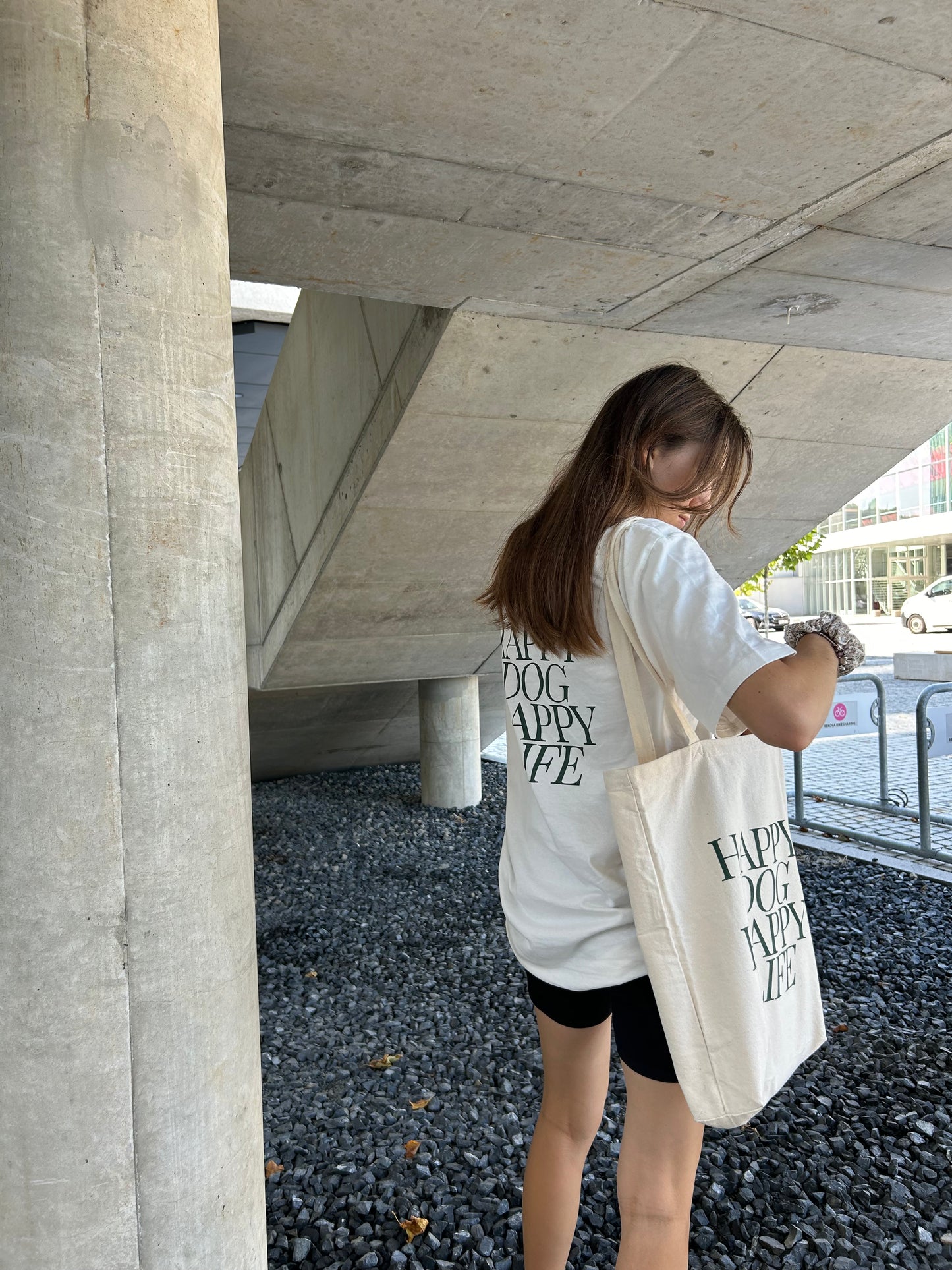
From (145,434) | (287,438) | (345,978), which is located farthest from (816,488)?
(145,434)

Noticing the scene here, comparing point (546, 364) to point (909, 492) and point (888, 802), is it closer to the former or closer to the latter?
point (888, 802)

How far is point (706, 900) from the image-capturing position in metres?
1.53

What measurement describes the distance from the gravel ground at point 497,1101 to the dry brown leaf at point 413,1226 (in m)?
0.02

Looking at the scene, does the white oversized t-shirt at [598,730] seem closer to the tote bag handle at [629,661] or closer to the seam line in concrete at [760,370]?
the tote bag handle at [629,661]

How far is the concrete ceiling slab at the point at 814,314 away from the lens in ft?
13.6

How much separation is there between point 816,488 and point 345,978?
408 cm

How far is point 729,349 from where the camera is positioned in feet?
16.1

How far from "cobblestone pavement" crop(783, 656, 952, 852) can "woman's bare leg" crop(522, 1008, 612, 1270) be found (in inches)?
152

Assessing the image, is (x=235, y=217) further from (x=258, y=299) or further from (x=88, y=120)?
(x=258, y=299)

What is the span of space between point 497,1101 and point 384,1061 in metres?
0.56

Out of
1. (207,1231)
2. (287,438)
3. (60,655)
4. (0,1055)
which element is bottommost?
(207,1231)

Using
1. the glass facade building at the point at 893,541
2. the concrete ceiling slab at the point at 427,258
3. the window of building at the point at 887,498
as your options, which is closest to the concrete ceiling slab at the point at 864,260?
the concrete ceiling slab at the point at 427,258

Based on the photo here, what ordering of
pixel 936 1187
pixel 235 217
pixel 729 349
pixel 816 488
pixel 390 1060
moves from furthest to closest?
1. pixel 816 488
2. pixel 729 349
3. pixel 390 1060
4. pixel 235 217
5. pixel 936 1187

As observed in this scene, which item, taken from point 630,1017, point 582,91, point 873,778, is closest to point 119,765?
point 630,1017
